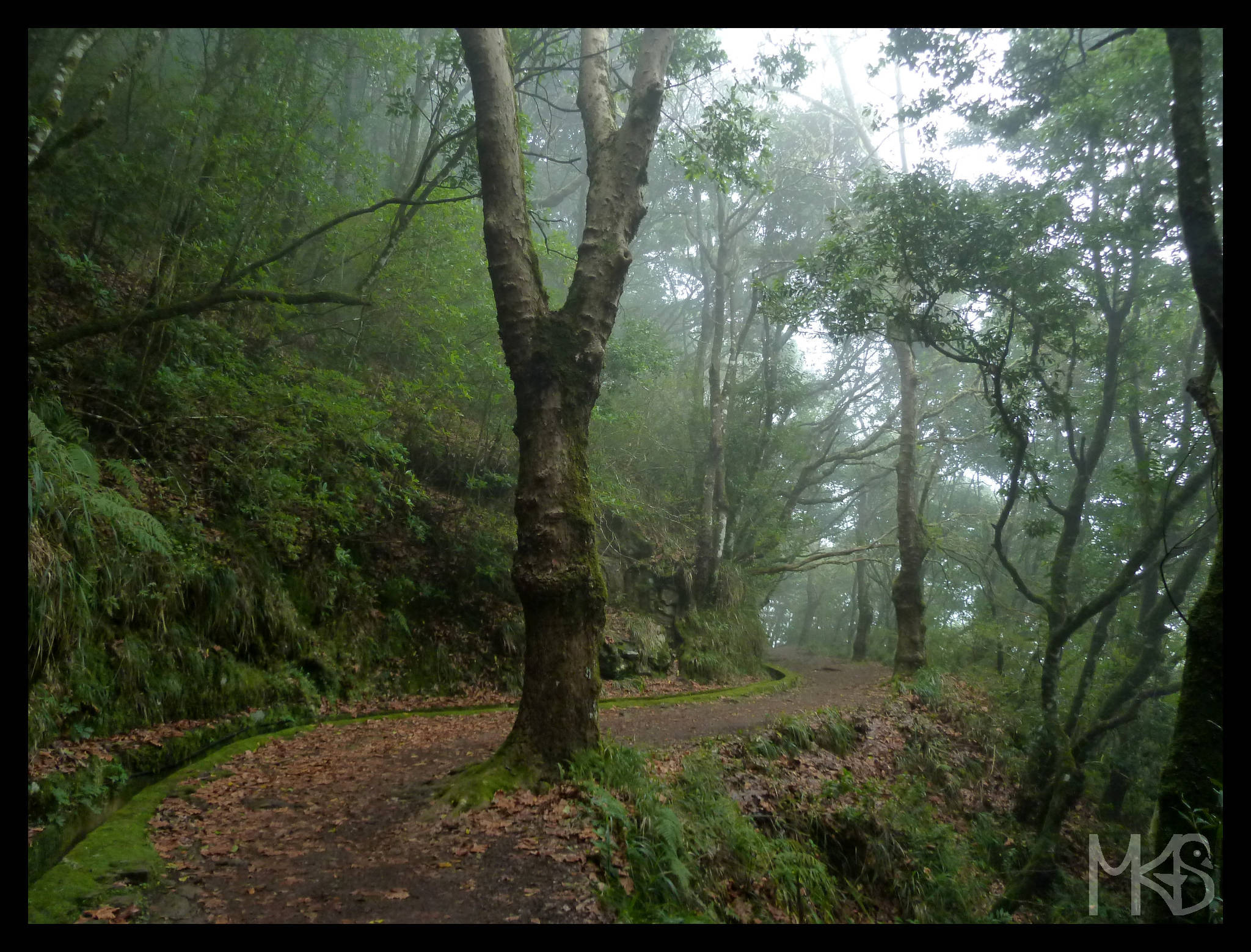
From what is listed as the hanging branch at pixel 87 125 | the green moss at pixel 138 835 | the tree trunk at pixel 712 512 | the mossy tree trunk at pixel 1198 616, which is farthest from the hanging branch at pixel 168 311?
the tree trunk at pixel 712 512

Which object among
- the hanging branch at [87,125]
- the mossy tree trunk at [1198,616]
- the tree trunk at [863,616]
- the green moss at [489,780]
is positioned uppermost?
the hanging branch at [87,125]

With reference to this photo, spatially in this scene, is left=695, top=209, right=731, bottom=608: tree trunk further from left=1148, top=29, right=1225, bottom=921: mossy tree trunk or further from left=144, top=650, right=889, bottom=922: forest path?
left=1148, top=29, right=1225, bottom=921: mossy tree trunk

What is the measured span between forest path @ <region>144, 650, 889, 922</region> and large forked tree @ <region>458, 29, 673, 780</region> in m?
0.76

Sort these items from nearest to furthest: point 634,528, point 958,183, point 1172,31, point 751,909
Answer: point 751,909 < point 1172,31 < point 958,183 < point 634,528

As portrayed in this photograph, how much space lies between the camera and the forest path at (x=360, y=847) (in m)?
3.58

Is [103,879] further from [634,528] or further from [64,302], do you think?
[634,528]

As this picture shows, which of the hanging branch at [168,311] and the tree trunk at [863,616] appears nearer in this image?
the hanging branch at [168,311]

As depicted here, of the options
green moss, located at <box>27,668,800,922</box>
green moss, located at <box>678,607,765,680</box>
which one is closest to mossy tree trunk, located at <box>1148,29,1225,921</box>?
green moss, located at <box>27,668,800,922</box>

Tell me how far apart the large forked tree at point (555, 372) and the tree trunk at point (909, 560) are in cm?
965

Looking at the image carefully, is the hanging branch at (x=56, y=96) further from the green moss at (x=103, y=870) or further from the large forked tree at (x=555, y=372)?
the green moss at (x=103, y=870)

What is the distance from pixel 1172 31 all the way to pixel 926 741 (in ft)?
31.5

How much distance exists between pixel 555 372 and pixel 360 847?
12.3 feet
